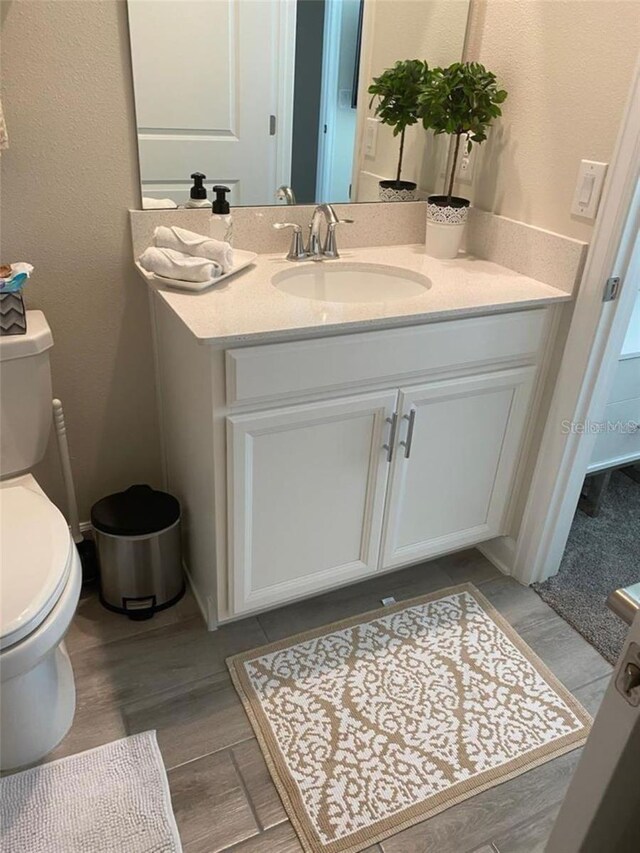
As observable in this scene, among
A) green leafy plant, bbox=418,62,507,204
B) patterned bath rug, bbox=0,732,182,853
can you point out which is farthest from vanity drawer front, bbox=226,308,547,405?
patterned bath rug, bbox=0,732,182,853

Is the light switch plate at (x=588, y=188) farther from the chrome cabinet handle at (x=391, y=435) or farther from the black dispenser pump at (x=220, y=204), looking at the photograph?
the black dispenser pump at (x=220, y=204)

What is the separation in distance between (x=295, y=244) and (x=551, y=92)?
2.41ft

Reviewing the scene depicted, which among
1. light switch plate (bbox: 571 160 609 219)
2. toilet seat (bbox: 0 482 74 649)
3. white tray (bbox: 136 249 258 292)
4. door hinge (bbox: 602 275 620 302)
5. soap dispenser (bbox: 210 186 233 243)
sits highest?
light switch plate (bbox: 571 160 609 219)

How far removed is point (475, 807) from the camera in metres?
1.40

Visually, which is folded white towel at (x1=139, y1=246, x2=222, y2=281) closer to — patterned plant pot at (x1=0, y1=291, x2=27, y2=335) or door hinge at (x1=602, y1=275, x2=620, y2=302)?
patterned plant pot at (x1=0, y1=291, x2=27, y2=335)

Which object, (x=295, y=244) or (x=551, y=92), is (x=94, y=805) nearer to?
(x=295, y=244)

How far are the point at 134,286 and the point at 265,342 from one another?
557 mm

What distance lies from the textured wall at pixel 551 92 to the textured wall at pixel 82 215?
0.97 m

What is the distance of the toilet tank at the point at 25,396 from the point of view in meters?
1.48

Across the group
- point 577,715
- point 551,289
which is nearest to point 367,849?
point 577,715

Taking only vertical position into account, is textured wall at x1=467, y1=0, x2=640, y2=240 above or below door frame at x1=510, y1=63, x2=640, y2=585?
above

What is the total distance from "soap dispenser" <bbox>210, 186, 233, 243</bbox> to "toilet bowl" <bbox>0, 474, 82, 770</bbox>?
2.52ft

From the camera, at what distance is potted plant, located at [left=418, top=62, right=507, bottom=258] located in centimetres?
169

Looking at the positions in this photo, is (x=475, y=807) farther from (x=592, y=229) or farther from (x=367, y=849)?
(x=592, y=229)
